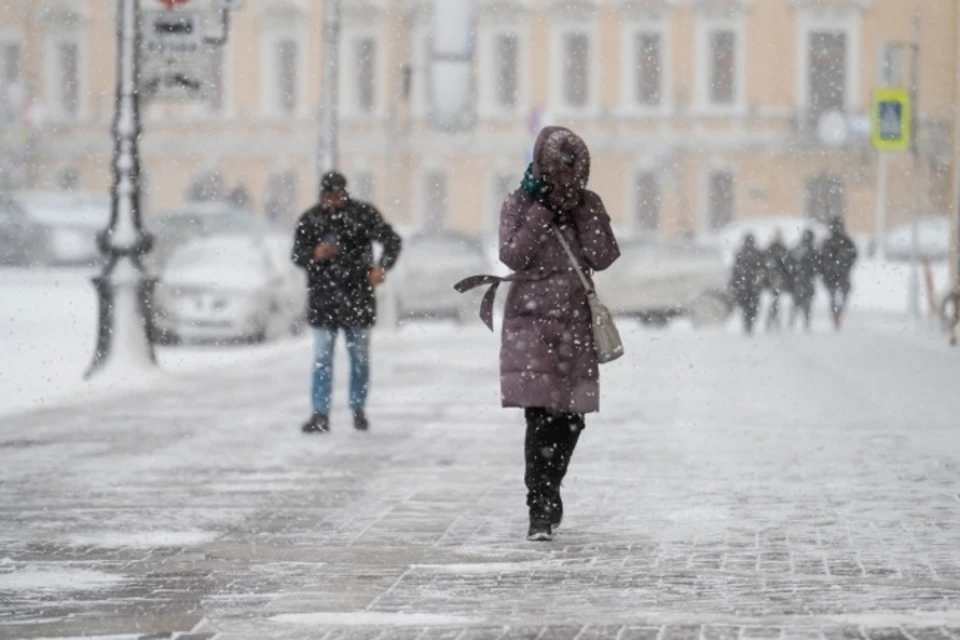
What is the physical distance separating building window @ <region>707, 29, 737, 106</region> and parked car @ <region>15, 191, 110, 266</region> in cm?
1983

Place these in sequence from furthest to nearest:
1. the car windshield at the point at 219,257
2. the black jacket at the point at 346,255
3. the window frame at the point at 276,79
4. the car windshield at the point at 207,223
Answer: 1. the window frame at the point at 276,79
2. the car windshield at the point at 207,223
3. the car windshield at the point at 219,257
4. the black jacket at the point at 346,255

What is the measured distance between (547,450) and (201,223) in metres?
39.0

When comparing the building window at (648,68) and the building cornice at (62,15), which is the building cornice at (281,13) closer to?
the building cornice at (62,15)

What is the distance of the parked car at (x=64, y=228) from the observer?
50.8 meters

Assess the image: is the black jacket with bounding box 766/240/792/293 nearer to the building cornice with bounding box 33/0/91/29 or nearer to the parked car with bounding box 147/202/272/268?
the parked car with bounding box 147/202/272/268

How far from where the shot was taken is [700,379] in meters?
22.2

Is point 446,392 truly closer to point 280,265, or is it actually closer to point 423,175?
point 280,265

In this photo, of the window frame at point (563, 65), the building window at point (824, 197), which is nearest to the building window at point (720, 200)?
the building window at point (824, 197)

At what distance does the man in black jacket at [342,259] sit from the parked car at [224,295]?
12.6 m

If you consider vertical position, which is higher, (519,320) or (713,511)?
(519,320)

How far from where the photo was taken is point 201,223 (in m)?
48.6

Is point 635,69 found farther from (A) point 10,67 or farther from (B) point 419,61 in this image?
(A) point 10,67

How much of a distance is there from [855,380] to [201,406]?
259 inches

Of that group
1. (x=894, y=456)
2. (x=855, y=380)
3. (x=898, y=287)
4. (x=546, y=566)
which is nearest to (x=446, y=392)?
(x=855, y=380)
